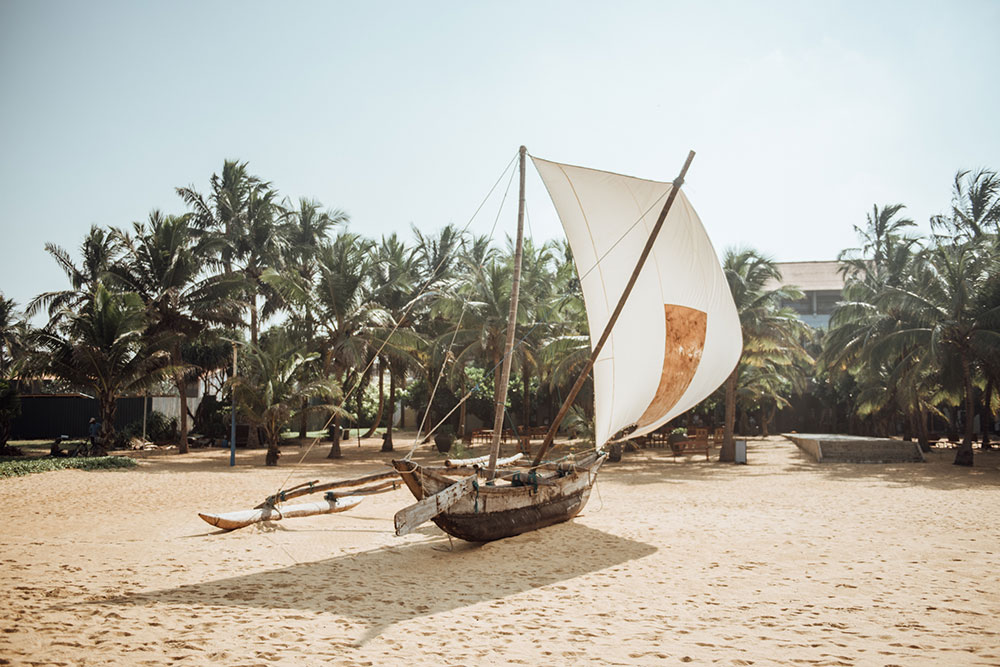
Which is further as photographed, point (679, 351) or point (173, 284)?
point (173, 284)

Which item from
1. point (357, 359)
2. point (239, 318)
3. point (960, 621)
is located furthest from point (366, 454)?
point (960, 621)

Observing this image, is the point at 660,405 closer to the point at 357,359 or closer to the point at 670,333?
the point at 670,333

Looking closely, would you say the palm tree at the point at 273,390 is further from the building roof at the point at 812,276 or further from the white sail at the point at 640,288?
the building roof at the point at 812,276

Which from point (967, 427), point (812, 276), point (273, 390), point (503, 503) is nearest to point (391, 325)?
point (273, 390)

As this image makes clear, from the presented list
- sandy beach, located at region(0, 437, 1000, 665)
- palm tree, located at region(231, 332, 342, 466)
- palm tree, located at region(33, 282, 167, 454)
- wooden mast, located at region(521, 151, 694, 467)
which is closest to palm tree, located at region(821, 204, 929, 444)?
sandy beach, located at region(0, 437, 1000, 665)

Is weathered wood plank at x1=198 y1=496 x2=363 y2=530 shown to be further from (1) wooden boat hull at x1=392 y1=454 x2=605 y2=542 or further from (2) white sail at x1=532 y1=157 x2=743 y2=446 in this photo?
(2) white sail at x1=532 y1=157 x2=743 y2=446

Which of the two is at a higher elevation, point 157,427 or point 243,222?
point 243,222

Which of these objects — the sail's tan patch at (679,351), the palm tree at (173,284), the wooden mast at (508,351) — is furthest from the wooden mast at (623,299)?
the palm tree at (173,284)

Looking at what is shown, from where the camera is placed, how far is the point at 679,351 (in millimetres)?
10641

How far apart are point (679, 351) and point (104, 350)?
16561mm

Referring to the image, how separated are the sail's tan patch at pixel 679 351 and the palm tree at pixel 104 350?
1586 centimetres

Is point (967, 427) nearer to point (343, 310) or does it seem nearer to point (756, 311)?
point (756, 311)

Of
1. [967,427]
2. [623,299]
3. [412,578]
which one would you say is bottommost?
[412,578]

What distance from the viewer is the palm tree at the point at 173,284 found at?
2355 centimetres
